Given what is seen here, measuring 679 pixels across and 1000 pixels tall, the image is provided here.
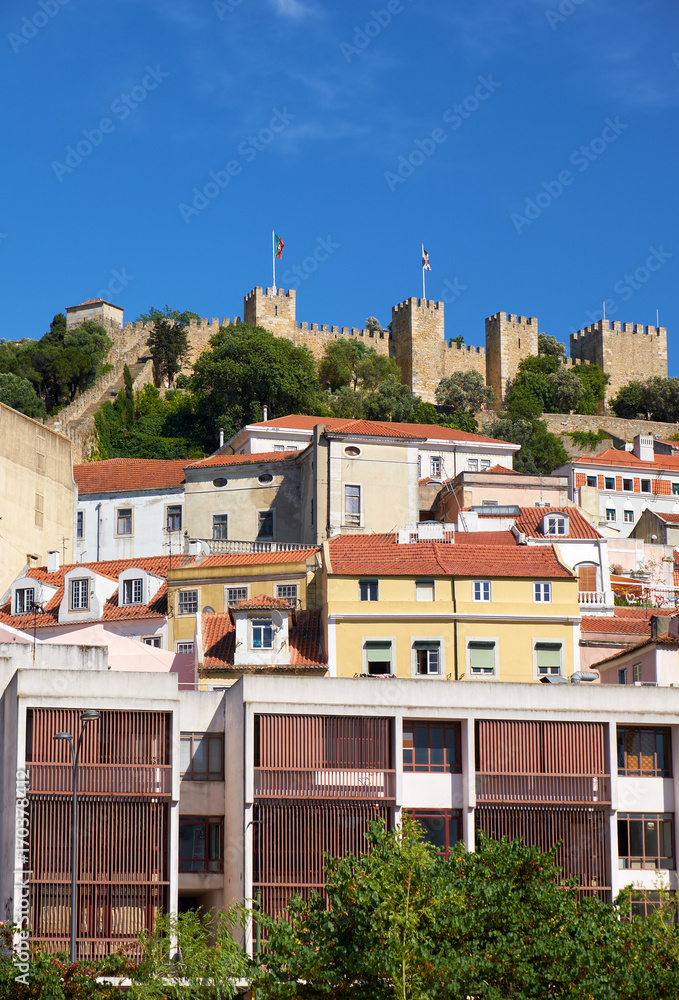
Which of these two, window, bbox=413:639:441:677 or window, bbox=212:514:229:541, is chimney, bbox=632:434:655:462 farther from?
window, bbox=413:639:441:677

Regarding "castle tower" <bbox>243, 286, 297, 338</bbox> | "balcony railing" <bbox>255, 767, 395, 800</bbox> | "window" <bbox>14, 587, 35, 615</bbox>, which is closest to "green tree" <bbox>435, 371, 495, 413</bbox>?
"castle tower" <bbox>243, 286, 297, 338</bbox>

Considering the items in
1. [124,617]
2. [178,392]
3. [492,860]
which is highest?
[178,392]

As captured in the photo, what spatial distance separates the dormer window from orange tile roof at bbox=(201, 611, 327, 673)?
470 centimetres

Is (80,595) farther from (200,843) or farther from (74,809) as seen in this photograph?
(74,809)

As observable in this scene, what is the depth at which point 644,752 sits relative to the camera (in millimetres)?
35094

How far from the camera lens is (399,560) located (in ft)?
145

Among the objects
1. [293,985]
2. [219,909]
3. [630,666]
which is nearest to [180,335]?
[630,666]

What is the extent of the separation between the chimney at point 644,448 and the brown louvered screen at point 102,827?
51753 millimetres

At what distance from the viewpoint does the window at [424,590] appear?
43188 millimetres

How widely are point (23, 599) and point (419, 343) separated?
2547 inches

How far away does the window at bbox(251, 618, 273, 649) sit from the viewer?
42.7 metres

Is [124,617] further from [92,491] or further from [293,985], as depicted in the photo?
[293,985]

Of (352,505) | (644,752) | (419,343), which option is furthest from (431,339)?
(644,752)

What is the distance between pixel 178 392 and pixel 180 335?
653 centimetres
